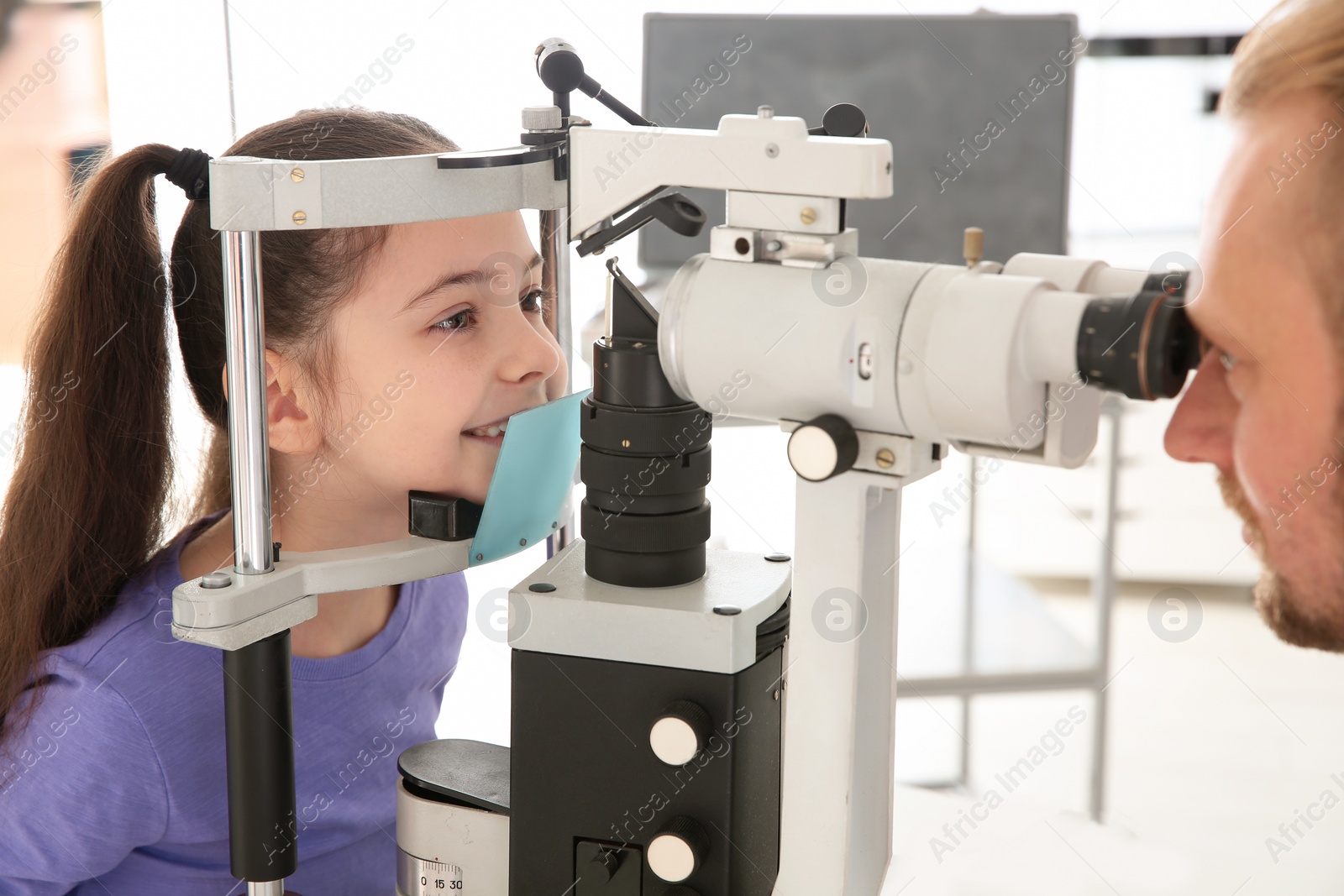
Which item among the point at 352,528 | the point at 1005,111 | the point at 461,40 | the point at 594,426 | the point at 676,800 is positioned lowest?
the point at 676,800

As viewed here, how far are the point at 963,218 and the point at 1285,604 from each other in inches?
61.7

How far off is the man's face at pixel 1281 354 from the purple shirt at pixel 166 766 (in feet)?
A: 2.45

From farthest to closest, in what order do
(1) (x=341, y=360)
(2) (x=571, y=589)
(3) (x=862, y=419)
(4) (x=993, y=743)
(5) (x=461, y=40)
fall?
1. (4) (x=993, y=743)
2. (5) (x=461, y=40)
3. (1) (x=341, y=360)
4. (2) (x=571, y=589)
5. (3) (x=862, y=419)

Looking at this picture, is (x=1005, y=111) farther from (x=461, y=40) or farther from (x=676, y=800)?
(x=676, y=800)

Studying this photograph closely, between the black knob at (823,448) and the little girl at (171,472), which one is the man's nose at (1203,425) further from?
the little girl at (171,472)

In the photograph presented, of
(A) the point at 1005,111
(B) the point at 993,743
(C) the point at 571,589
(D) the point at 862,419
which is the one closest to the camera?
(D) the point at 862,419

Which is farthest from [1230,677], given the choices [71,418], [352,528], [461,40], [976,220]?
[71,418]

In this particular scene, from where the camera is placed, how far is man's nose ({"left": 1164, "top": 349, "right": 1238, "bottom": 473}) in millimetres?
689

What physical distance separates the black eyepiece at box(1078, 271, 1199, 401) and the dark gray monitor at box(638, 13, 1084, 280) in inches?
58.7

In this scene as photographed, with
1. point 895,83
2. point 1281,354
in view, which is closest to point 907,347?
point 1281,354

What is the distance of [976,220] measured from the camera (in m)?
2.21

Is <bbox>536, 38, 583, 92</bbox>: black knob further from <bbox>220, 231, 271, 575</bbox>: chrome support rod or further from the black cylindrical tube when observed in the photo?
the black cylindrical tube

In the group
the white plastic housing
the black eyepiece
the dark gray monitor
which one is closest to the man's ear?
the white plastic housing

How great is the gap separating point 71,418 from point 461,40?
165 cm
